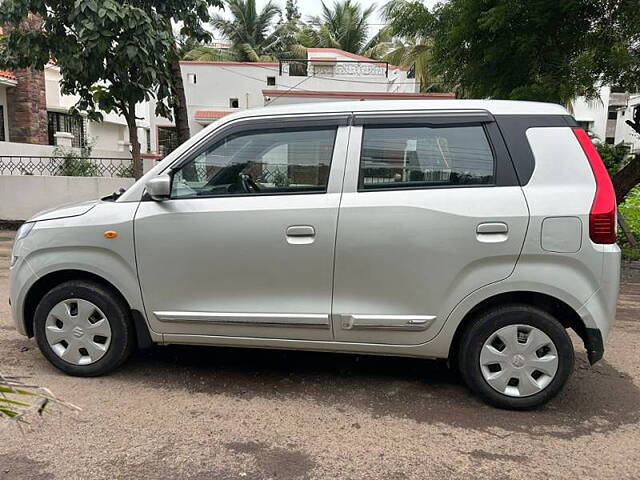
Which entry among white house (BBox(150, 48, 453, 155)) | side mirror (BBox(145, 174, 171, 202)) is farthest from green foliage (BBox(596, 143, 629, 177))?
side mirror (BBox(145, 174, 171, 202))

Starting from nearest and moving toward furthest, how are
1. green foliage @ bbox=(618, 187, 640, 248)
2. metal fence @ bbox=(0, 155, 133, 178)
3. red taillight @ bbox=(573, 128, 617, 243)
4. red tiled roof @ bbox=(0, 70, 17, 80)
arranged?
red taillight @ bbox=(573, 128, 617, 243), green foliage @ bbox=(618, 187, 640, 248), metal fence @ bbox=(0, 155, 133, 178), red tiled roof @ bbox=(0, 70, 17, 80)

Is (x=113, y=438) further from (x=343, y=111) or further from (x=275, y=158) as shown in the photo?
(x=343, y=111)

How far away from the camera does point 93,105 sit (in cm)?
1004

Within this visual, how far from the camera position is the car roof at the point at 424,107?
3.42 meters

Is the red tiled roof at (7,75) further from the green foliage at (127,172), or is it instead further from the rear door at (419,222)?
the rear door at (419,222)

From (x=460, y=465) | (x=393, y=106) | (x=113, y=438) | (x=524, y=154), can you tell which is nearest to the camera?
(x=460, y=465)

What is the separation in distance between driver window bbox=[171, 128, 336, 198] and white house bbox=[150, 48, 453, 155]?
14.3 m

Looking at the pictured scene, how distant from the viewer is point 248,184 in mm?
3654

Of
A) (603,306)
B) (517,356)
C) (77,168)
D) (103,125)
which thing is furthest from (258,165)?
(103,125)

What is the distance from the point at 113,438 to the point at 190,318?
89 cm

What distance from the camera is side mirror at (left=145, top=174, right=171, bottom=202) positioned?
3.44 metres

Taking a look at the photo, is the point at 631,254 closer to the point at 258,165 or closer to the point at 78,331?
the point at 258,165

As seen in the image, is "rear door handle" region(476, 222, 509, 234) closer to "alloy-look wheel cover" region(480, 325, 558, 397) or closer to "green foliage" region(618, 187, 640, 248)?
"alloy-look wheel cover" region(480, 325, 558, 397)

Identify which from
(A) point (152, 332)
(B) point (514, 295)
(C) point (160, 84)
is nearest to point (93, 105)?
(C) point (160, 84)
